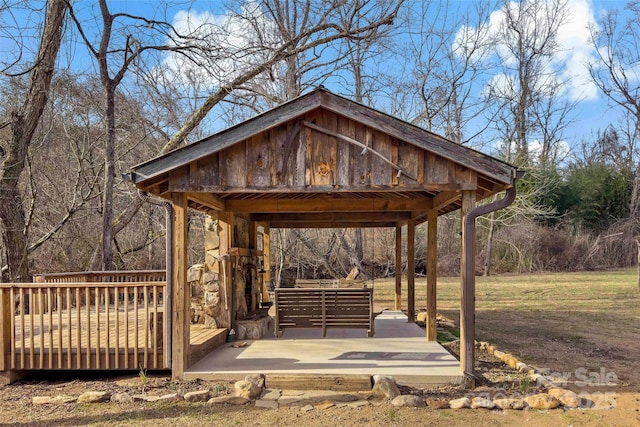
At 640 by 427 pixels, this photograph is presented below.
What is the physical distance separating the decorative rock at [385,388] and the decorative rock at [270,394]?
1.02m

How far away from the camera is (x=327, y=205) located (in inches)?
336

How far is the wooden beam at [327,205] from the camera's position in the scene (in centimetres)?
827

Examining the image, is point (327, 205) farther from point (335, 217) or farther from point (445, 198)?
point (445, 198)

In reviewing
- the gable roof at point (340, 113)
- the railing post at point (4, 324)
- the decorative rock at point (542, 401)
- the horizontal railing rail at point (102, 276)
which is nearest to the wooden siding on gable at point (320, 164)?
the gable roof at point (340, 113)

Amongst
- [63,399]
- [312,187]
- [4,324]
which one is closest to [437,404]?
[312,187]

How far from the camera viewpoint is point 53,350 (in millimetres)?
6176

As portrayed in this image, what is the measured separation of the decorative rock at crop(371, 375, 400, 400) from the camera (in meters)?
5.33

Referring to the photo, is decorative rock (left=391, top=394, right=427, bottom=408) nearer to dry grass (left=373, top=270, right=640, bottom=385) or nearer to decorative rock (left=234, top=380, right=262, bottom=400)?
decorative rock (left=234, top=380, right=262, bottom=400)

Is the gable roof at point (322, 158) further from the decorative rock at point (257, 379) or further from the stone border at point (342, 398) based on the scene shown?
the stone border at point (342, 398)

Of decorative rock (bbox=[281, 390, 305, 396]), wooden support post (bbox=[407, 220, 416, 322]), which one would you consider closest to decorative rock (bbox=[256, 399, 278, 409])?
decorative rock (bbox=[281, 390, 305, 396])

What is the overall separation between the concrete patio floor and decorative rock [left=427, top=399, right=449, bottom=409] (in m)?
0.52

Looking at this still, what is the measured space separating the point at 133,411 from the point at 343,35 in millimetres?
11358

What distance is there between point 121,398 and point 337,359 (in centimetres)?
261

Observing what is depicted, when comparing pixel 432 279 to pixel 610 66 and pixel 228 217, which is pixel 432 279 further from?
pixel 610 66
